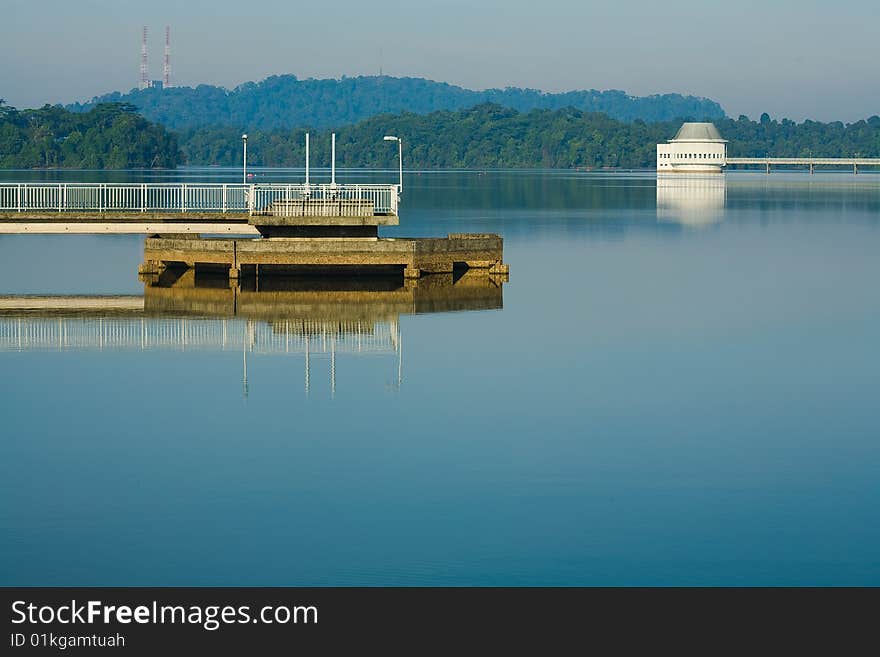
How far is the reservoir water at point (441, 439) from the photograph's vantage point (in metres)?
15.7

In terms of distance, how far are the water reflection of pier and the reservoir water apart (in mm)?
157

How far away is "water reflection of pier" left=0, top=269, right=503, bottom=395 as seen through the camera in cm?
3014

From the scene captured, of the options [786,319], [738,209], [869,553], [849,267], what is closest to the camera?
[869,553]

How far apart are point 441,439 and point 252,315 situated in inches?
552

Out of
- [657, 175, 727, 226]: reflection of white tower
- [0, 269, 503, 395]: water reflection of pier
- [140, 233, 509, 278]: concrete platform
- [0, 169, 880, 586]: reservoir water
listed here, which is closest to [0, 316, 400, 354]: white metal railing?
[0, 269, 503, 395]: water reflection of pier

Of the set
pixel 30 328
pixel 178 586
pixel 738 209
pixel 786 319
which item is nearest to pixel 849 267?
pixel 786 319

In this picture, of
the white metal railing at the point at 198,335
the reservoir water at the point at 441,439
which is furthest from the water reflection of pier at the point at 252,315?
the reservoir water at the point at 441,439

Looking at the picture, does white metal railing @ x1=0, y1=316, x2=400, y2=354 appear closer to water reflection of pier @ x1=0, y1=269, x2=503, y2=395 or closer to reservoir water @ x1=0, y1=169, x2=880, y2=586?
water reflection of pier @ x1=0, y1=269, x2=503, y2=395

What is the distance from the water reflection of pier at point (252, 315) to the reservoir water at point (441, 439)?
6.2 inches

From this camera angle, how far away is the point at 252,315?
3453cm

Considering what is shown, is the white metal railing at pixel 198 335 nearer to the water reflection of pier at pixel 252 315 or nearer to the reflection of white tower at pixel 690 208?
the water reflection of pier at pixel 252 315

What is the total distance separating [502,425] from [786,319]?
16.3 m
